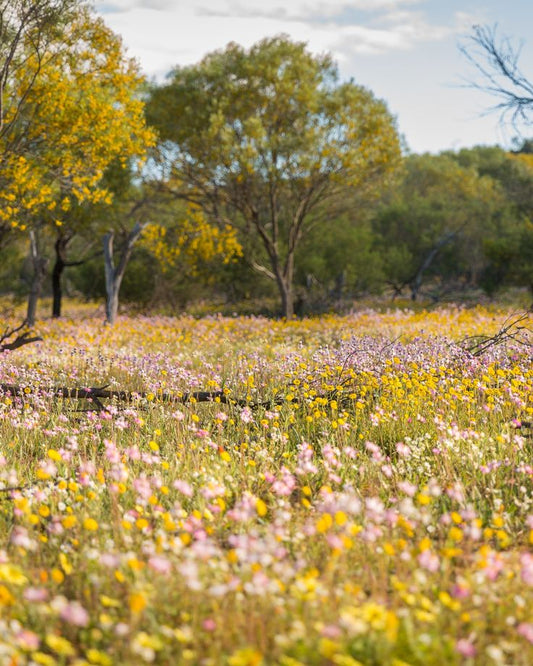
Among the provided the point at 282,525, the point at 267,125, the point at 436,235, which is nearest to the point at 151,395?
the point at 282,525

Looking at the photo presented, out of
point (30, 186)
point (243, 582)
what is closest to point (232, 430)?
point (243, 582)

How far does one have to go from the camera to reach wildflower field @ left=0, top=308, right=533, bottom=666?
101 inches

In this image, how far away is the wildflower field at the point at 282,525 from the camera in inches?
101

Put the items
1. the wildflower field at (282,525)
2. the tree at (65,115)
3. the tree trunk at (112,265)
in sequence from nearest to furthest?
1. the wildflower field at (282,525)
2. the tree at (65,115)
3. the tree trunk at (112,265)

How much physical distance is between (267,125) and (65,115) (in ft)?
22.1

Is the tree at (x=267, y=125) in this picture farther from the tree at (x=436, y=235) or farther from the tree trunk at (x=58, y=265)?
the tree at (x=436, y=235)

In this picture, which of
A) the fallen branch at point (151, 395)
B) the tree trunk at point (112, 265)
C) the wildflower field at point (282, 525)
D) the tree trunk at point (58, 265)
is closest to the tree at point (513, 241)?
the tree trunk at point (112, 265)

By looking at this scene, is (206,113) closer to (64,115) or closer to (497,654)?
(64,115)

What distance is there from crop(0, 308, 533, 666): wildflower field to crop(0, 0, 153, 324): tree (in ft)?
23.6

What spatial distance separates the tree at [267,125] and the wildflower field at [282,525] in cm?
1118

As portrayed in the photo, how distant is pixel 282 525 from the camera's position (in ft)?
12.1

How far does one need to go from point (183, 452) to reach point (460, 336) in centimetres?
862

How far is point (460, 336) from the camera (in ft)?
39.9

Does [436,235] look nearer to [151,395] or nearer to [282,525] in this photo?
[151,395]
